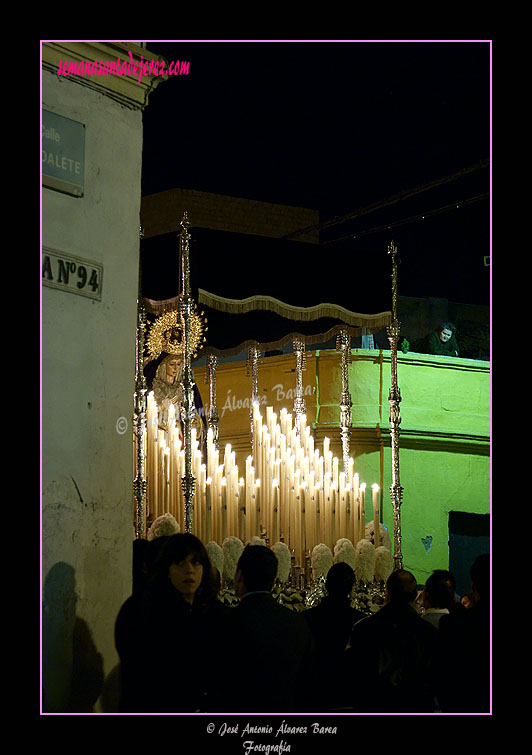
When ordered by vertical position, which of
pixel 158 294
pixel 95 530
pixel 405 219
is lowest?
pixel 95 530

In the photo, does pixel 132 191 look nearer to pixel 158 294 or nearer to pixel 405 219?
pixel 158 294

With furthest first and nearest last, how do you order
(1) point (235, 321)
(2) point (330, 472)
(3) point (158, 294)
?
(1) point (235, 321)
(2) point (330, 472)
(3) point (158, 294)

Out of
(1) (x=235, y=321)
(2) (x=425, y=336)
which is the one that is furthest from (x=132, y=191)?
(2) (x=425, y=336)

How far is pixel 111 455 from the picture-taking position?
195 inches

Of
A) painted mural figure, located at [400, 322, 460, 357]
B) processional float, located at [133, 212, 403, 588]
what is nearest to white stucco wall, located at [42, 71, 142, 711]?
processional float, located at [133, 212, 403, 588]

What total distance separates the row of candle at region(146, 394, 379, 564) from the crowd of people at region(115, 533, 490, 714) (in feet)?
10.3

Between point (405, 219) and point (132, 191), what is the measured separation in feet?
28.4

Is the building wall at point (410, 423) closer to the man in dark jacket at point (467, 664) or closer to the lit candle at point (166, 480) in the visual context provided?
the lit candle at point (166, 480)

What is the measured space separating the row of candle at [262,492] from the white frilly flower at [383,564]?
0.30 m

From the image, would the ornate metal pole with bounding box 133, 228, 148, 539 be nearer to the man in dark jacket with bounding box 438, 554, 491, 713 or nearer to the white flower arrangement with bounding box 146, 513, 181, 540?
the white flower arrangement with bounding box 146, 513, 181, 540

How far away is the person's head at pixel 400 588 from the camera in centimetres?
453

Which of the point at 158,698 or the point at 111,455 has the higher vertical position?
the point at 111,455

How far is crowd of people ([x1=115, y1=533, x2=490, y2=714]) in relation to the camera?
12.9 feet

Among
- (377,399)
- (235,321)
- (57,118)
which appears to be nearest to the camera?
(57,118)
